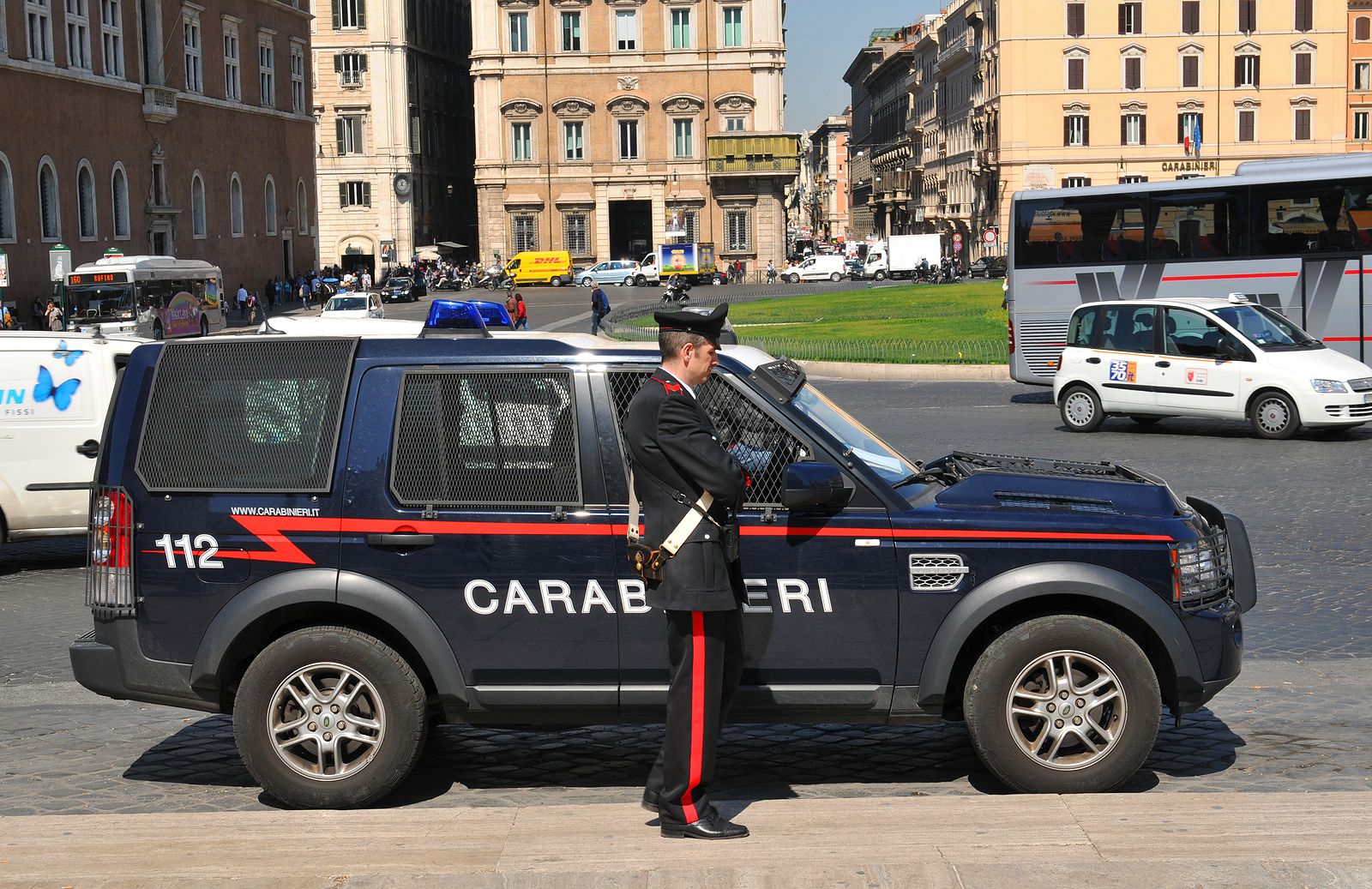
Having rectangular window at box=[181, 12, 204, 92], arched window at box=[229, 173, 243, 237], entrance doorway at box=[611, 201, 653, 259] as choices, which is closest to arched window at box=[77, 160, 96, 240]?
rectangular window at box=[181, 12, 204, 92]

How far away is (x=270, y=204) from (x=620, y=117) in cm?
2394

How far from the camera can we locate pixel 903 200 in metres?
134

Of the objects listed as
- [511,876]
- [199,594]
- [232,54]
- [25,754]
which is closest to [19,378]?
[25,754]

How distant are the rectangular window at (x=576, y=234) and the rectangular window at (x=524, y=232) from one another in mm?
1632

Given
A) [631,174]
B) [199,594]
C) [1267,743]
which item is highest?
[631,174]

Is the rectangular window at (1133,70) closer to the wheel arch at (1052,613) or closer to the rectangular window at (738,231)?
the rectangular window at (738,231)

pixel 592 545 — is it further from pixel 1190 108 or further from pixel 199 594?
pixel 1190 108

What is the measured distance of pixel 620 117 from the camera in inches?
3558

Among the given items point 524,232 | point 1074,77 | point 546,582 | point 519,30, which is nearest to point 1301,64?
point 1074,77

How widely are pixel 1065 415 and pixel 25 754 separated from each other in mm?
15201

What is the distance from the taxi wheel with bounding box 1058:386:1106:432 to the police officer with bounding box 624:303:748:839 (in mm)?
15379

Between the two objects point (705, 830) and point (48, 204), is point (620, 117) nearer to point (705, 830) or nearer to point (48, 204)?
point (48, 204)

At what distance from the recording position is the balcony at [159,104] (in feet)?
192

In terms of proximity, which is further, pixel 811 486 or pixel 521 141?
pixel 521 141
